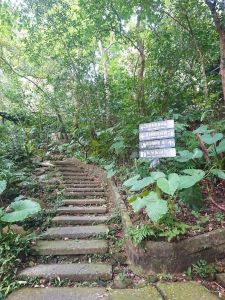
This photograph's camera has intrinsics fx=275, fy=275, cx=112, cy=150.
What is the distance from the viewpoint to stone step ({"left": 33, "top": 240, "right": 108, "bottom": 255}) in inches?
129

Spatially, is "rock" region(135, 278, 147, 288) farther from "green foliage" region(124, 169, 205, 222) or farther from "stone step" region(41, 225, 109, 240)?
"stone step" region(41, 225, 109, 240)

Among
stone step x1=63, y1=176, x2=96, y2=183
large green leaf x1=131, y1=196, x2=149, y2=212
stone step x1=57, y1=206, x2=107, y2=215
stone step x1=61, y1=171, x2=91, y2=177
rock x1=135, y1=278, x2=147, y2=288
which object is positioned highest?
stone step x1=61, y1=171, x2=91, y2=177

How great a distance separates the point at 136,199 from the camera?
9.20ft

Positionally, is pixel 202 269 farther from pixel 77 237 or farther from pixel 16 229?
pixel 16 229

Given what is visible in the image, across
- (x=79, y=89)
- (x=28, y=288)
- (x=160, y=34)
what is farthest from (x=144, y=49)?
(x=28, y=288)

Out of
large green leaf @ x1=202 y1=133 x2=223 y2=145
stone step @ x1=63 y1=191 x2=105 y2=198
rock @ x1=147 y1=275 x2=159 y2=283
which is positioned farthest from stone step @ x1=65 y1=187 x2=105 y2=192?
rock @ x1=147 y1=275 x2=159 y2=283

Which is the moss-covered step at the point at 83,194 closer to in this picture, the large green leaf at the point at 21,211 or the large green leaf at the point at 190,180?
the large green leaf at the point at 21,211

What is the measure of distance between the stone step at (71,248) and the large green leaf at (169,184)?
3.97 feet

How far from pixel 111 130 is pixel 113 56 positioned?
5.68 metres

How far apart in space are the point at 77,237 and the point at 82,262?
0.52 meters

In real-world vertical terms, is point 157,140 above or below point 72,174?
above

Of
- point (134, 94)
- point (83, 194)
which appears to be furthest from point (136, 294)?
point (134, 94)

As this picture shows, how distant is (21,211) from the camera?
323 centimetres

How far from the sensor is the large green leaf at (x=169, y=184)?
8.39 feet
